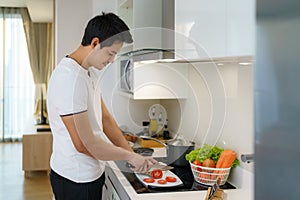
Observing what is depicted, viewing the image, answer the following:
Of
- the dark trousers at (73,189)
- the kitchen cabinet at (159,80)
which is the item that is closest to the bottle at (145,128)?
the kitchen cabinet at (159,80)

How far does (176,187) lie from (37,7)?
15.1 feet

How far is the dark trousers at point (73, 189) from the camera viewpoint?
6.56 ft

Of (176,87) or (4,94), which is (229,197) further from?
(4,94)

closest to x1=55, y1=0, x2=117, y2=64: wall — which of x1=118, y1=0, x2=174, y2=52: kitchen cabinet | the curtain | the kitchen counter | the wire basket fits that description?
x1=118, y1=0, x2=174, y2=52: kitchen cabinet

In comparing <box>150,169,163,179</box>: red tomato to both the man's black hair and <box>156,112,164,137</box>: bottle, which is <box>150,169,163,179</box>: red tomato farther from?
<box>156,112,164,137</box>: bottle

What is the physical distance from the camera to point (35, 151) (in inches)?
211

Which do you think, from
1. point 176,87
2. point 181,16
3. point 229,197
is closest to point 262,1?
point 181,16

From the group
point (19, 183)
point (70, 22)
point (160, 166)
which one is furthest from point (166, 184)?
point (19, 183)

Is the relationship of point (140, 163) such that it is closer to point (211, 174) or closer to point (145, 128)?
point (211, 174)

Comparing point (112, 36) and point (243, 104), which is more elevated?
point (112, 36)

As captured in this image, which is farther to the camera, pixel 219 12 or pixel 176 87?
pixel 176 87

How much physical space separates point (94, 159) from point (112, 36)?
0.61 metres

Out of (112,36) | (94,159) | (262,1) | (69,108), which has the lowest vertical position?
(94,159)

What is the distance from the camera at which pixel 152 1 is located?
2.43m
